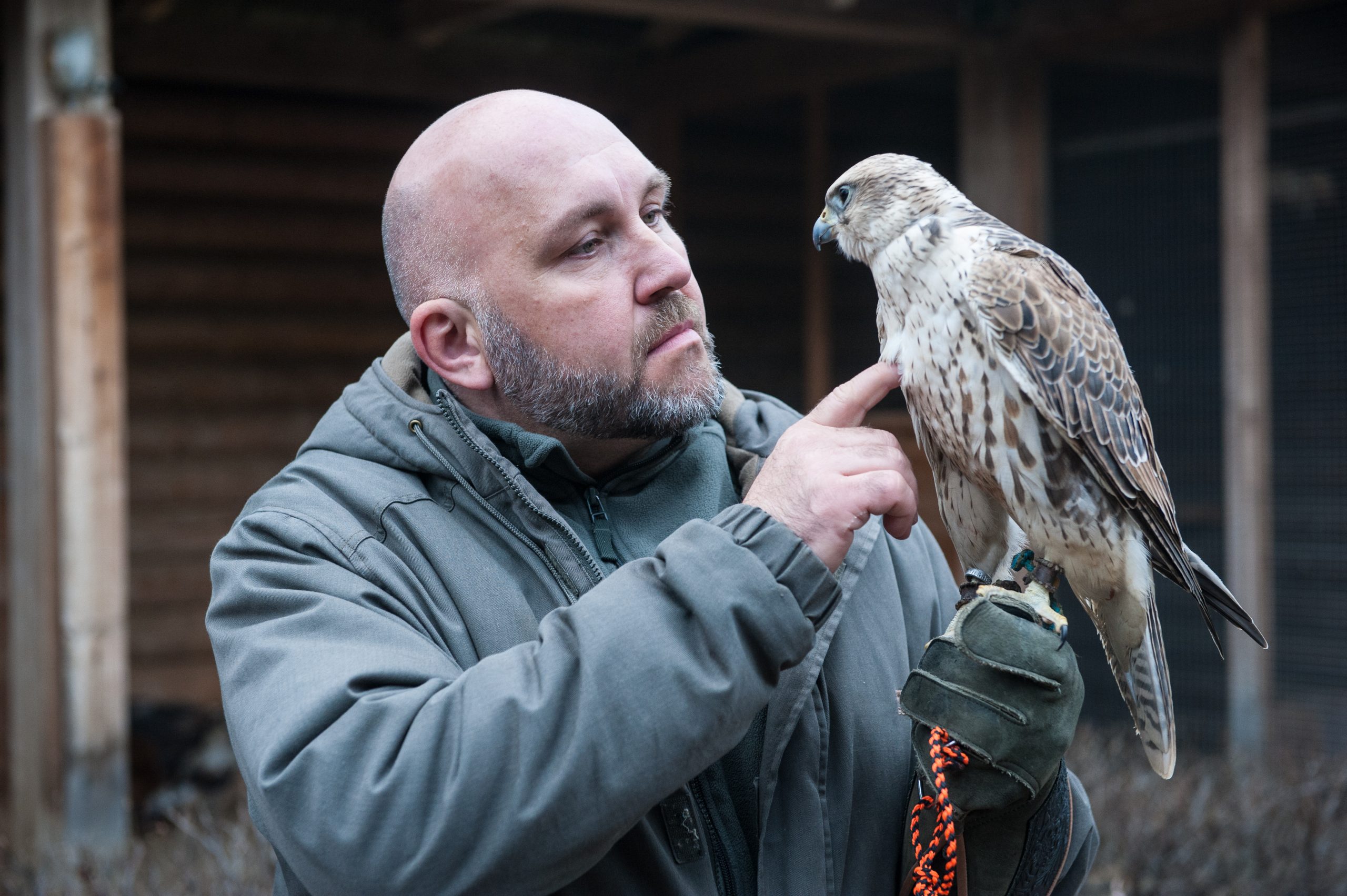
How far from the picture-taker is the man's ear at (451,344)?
1762mm

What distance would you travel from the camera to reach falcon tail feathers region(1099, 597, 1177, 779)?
6.07ft

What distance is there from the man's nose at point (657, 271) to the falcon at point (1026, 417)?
12.6 inches

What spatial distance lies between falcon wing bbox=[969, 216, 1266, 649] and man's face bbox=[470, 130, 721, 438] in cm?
43

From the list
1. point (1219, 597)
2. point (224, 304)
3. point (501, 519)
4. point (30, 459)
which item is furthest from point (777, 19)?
point (501, 519)

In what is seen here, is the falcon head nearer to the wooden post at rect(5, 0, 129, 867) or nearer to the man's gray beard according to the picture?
the man's gray beard

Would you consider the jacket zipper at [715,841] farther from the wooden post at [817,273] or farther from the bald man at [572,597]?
the wooden post at [817,273]

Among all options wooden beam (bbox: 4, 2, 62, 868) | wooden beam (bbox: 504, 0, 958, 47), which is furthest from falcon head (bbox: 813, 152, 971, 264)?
wooden beam (bbox: 504, 0, 958, 47)

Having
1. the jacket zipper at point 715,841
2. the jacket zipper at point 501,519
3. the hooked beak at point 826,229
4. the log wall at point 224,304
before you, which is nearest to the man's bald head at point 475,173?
the jacket zipper at point 501,519

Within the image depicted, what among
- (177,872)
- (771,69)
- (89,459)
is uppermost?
(771,69)

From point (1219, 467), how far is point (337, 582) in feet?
12.9

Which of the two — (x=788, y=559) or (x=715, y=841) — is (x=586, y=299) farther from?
(x=715, y=841)

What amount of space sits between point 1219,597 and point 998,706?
0.56 m

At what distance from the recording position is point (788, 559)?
133 cm

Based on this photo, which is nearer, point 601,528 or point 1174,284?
point 601,528
